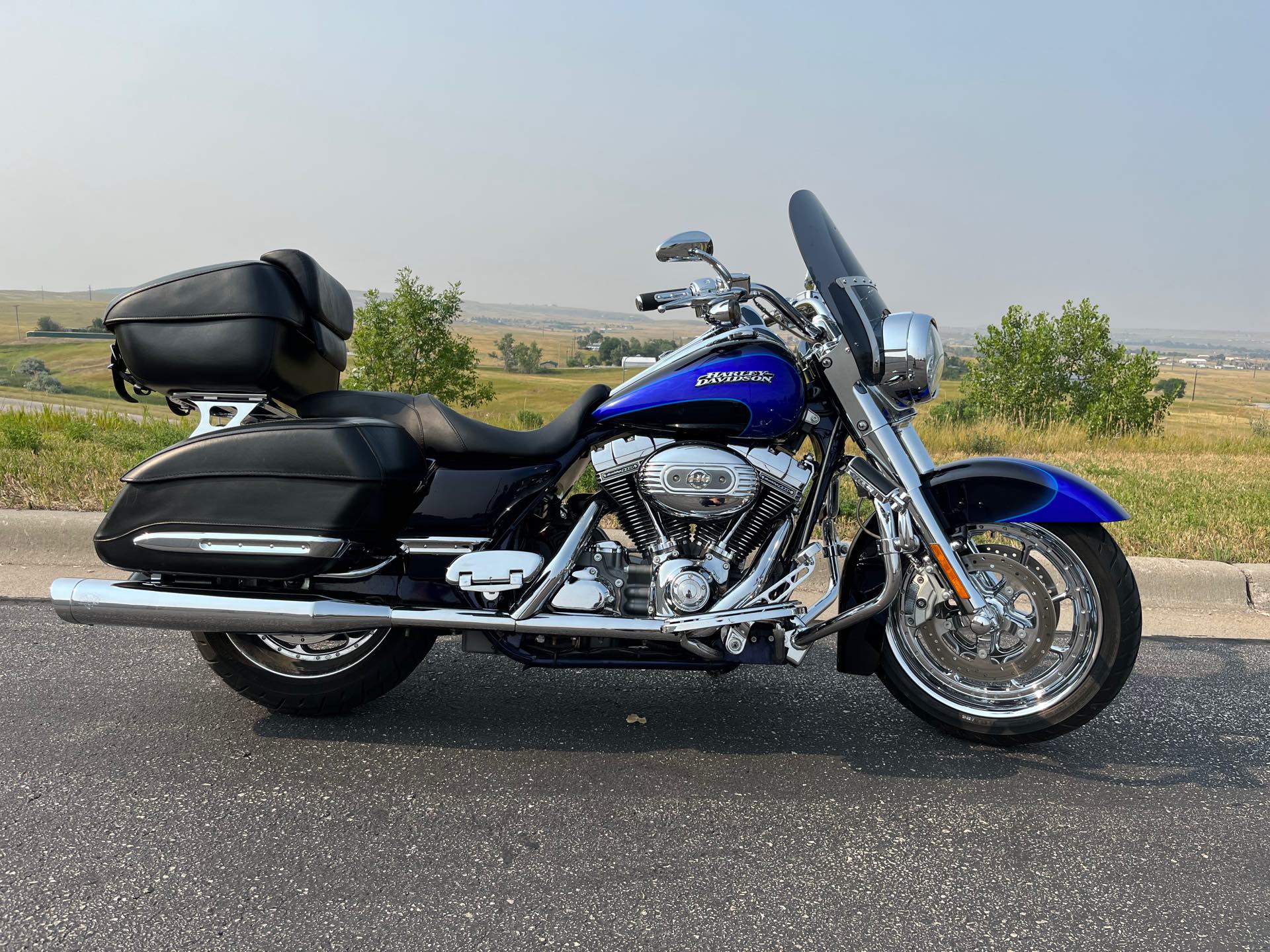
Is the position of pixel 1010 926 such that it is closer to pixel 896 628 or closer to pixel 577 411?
pixel 896 628

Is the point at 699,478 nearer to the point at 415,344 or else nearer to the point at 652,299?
the point at 652,299

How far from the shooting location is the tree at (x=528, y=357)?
814 inches

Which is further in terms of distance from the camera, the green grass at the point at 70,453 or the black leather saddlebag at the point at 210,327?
the green grass at the point at 70,453

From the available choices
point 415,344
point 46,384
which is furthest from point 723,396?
point 415,344

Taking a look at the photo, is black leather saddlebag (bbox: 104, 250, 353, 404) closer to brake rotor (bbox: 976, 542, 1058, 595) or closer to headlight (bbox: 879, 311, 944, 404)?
headlight (bbox: 879, 311, 944, 404)

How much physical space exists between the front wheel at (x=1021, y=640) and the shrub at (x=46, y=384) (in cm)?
1007

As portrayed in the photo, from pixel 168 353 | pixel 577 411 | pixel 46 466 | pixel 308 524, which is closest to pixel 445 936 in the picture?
pixel 308 524

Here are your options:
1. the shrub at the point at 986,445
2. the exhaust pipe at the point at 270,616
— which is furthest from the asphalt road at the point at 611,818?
the shrub at the point at 986,445

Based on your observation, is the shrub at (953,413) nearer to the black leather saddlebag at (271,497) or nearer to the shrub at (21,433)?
the shrub at (21,433)

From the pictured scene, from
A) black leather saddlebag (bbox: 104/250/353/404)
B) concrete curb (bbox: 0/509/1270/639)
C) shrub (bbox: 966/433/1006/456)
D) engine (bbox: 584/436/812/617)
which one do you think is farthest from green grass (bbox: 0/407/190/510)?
shrub (bbox: 966/433/1006/456)

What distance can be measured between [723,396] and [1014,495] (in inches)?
37.5

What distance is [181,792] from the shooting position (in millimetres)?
2641

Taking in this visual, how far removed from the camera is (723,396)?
9.25 feet

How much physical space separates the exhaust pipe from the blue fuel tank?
63 cm
